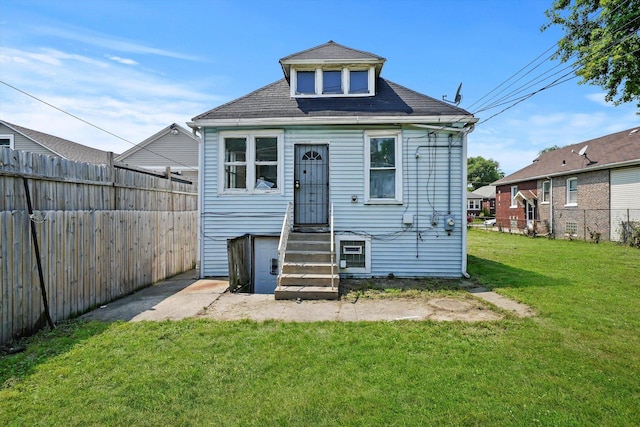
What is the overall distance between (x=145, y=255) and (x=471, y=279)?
7.64 metres

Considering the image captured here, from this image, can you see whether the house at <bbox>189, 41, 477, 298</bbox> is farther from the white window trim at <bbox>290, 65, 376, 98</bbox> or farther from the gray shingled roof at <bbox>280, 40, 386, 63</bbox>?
the gray shingled roof at <bbox>280, 40, 386, 63</bbox>

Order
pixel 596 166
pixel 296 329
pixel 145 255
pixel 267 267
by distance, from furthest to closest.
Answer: pixel 596 166 → pixel 267 267 → pixel 145 255 → pixel 296 329

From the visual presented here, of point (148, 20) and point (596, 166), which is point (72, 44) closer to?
point (148, 20)

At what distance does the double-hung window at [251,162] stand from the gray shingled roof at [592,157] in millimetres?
16566

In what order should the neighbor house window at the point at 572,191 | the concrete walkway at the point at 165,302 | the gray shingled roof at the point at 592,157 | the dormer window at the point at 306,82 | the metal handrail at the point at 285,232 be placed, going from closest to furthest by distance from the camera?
the concrete walkway at the point at 165,302
the metal handrail at the point at 285,232
the dormer window at the point at 306,82
the gray shingled roof at the point at 592,157
the neighbor house window at the point at 572,191

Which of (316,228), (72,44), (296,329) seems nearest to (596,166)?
(316,228)

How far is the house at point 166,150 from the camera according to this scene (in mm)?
20500

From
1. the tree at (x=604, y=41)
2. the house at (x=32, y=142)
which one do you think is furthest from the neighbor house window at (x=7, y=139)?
the tree at (x=604, y=41)

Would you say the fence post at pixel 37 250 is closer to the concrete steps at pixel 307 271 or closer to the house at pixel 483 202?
the concrete steps at pixel 307 271

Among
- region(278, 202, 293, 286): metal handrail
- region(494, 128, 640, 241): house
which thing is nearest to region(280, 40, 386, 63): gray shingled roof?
region(278, 202, 293, 286): metal handrail

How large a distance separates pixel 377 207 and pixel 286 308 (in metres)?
3.75

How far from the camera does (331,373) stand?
3.25m

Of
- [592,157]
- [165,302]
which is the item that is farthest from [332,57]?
[592,157]

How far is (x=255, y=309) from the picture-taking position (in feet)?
18.0
